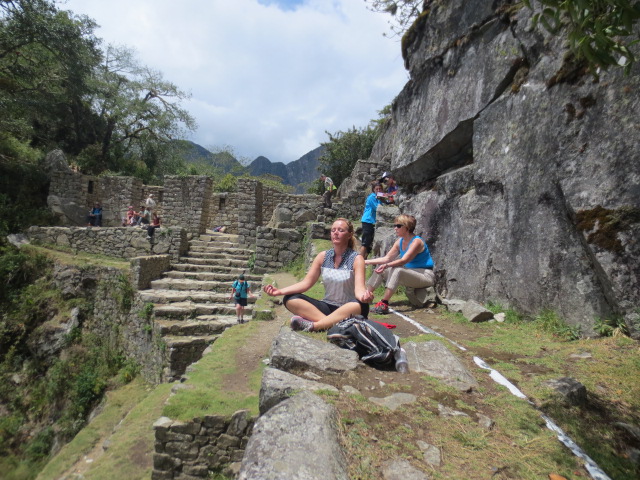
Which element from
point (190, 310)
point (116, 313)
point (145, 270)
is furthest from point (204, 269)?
point (190, 310)

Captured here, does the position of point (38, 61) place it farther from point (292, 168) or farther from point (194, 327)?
point (292, 168)

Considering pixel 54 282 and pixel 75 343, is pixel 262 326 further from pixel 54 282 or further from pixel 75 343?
pixel 54 282

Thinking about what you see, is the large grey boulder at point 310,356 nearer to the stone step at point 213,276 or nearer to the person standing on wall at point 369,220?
the person standing on wall at point 369,220

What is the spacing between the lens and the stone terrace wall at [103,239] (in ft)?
45.4

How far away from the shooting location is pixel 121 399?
8.27 m

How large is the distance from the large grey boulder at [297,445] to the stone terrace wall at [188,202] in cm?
1454

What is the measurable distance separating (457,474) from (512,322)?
3873 mm

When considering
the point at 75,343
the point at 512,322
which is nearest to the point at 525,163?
the point at 512,322

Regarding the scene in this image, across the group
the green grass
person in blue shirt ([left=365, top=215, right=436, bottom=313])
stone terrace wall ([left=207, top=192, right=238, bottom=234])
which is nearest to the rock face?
person in blue shirt ([left=365, top=215, right=436, bottom=313])

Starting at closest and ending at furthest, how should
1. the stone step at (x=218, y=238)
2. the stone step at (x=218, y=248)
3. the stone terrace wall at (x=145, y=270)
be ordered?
the stone terrace wall at (x=145, y=270)
the stone step at (x=218, y=248)
the stone step at (x=218, y=238)

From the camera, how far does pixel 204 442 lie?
3.54m

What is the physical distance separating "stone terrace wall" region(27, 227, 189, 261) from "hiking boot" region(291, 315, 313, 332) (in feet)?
35.7

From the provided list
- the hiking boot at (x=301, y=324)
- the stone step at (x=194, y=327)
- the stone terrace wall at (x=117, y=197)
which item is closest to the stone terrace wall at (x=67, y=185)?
the stone terrace wall at (x=117, y=197)

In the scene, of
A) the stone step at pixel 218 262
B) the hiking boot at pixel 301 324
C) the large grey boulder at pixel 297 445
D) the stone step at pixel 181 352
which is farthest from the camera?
the stone step at pixel 218 262
